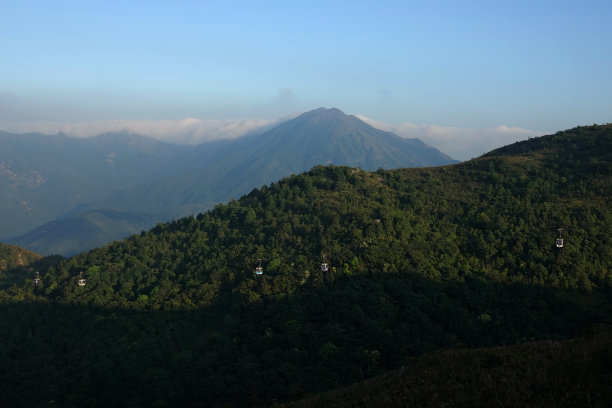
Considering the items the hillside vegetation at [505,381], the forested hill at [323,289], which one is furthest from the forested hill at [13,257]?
the hillside vegetation at [505,381]

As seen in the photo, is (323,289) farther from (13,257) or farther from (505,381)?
(13,257)

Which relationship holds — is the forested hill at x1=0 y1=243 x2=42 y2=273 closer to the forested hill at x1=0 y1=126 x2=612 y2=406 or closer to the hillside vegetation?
the forested hill at x1=0 y1=126 x2=612 y2=406

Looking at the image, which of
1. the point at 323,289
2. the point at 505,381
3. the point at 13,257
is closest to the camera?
the point at 505,381

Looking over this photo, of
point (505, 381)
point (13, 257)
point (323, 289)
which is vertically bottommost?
point (13, 257)

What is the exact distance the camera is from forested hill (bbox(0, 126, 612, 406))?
43.2 meters

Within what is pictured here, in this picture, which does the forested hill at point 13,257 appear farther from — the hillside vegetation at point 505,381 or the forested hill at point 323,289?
the hillside vegetation at point 505,381

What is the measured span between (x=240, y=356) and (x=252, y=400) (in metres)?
9.57

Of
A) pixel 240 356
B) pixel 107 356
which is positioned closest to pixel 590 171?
pixel 240 356

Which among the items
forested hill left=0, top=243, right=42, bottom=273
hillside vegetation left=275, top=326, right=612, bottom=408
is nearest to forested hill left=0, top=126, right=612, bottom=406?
hillside vegetation left=275, top=326, right=612, bottom=408

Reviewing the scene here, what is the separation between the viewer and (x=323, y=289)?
53.6 metres

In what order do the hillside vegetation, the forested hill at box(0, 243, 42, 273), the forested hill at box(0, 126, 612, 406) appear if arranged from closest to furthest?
1. the hillside vegetation
2. the forested hill at box(0, 126, 612, 406)
3. the forested hill at box(0, 243, 42, 273)

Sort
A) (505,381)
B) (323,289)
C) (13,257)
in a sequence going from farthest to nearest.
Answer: (13,257) < (323,289) < (505,381)

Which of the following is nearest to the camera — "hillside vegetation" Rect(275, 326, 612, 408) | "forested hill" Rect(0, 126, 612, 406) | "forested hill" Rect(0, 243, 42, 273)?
"hillside vegetation" Rect(275, 326, 612, 408)

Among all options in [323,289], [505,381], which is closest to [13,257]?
[323,289]
